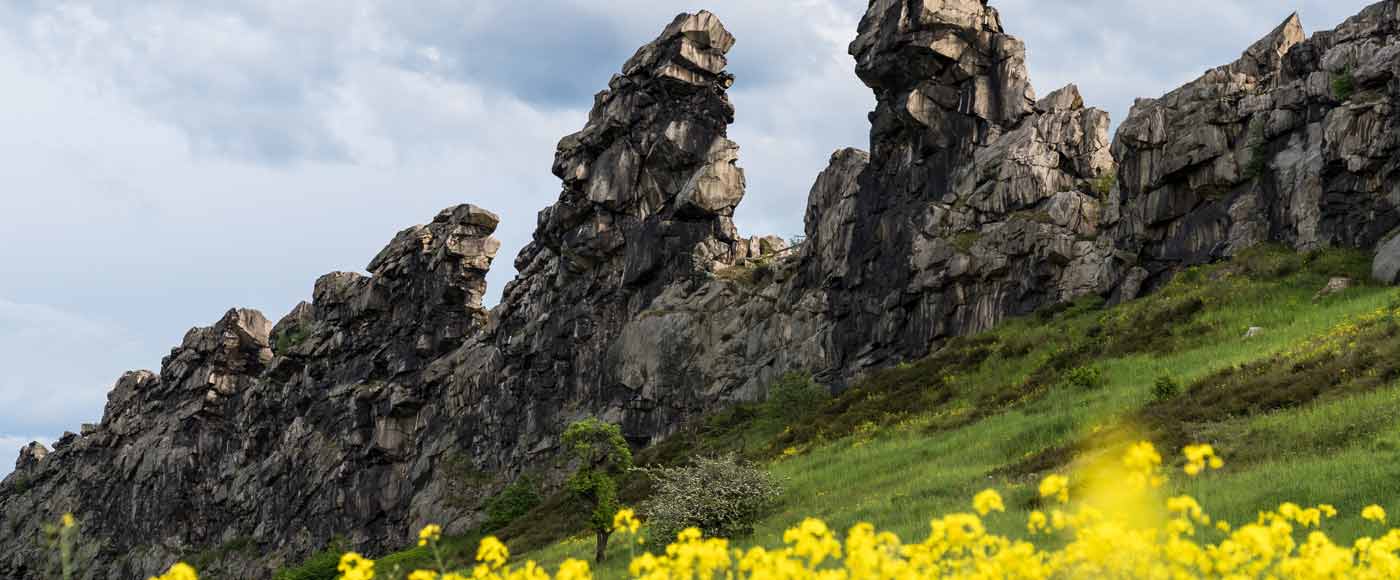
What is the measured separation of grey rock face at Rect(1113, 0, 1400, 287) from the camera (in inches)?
2016

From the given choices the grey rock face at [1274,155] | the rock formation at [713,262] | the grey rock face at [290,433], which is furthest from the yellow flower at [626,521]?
the grey rock face at [290,433]

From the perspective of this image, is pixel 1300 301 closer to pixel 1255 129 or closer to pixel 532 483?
pixel 1255 129

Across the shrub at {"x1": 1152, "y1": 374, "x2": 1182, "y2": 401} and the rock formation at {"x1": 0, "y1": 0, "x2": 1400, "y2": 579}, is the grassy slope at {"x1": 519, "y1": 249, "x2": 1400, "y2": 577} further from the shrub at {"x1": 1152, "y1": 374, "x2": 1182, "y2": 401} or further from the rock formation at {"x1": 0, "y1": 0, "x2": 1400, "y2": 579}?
the rock formation at {"x1": 0, "y1": 0, "x2": 1400, "y2": 579}

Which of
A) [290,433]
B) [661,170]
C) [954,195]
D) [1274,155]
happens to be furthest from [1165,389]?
[290,433]

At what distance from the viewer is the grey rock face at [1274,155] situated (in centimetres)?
5122

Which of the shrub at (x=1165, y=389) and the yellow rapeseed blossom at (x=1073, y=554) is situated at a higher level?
the shrub at (x=1165, y=389)

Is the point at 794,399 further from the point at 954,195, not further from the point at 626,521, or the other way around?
the point at 626,521

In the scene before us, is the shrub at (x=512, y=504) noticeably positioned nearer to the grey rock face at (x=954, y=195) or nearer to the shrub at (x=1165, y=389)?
the grey rock face at (x=954, y=195)

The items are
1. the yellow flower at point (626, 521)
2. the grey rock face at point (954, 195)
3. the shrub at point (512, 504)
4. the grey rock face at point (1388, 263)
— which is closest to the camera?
the yellow flower at point (626, 521)

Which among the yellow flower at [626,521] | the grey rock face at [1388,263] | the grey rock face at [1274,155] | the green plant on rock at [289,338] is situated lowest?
the yellow flower at [626,521]

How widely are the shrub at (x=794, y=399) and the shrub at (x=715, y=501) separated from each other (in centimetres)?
2935

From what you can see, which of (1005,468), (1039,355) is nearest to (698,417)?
(1039,355)

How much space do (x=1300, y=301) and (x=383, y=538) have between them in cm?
8446

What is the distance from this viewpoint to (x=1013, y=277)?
222 ft
